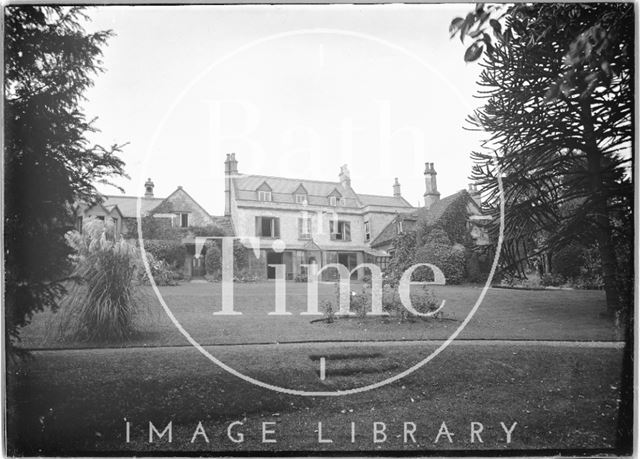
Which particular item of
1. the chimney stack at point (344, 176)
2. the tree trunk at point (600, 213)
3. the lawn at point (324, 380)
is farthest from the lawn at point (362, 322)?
the chimney stack at point (344, 176)

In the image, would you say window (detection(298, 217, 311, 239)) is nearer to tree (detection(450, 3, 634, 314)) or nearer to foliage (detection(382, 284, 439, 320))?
foliage (detection(382, 284, 439, 320))

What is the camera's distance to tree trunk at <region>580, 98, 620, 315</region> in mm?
4086

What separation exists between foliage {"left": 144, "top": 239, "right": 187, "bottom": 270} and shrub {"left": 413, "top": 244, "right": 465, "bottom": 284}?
8.16 feet

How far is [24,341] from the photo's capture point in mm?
4035

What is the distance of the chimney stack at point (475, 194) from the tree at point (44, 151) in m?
3.74

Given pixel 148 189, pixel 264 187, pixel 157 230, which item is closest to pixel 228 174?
pixel 264 187

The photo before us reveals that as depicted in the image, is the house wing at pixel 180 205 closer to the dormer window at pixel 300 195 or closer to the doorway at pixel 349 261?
the dormer window at pixel 300 195

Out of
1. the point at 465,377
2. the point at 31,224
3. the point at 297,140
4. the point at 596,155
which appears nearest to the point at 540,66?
the point at 596,155

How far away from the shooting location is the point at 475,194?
4.39 meters

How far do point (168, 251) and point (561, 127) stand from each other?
440 cm

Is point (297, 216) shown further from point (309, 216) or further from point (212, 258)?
point (212, 258)

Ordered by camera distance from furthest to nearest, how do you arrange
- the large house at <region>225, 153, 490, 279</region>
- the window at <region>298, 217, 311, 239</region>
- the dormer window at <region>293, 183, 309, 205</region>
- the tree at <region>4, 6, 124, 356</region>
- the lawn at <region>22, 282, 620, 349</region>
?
the window at <region>298, 217, 311, 239</region>, the dormer window at <region>293, 183, 309, 205</region>, the large house at <region>225, 153, 490, 279</region>, the lawn at <region>22, 282, 620, 349</region>, the tree at <region>4, 6, 124, 356</region>

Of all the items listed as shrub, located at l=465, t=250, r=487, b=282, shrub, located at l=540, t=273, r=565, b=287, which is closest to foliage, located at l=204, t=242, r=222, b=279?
shrub, located at l=465, t=250, r=487, b=282

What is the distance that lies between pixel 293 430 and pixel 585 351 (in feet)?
9.95
